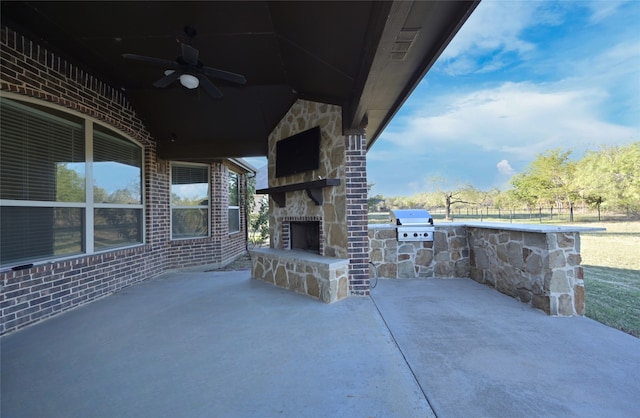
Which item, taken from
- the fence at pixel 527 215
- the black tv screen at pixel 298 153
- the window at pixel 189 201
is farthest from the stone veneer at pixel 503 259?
the fence at pixel 527 215

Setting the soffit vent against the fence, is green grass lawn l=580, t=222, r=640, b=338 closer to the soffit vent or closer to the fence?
the soffit vent

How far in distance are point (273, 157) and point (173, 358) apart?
367 centimetres

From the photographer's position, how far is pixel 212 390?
1699 millimetres

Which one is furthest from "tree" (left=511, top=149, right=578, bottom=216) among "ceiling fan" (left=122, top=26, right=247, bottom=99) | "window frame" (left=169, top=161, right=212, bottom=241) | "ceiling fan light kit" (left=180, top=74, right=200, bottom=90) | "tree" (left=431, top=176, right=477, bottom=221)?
"ceiling fan light kit" (left=180, top=74, right=200, bottom=90)

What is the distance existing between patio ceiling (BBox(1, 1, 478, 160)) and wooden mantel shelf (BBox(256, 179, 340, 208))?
2.83 ft

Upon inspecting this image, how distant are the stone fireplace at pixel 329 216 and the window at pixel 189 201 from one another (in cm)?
228

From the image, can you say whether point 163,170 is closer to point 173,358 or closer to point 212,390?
point 173,358

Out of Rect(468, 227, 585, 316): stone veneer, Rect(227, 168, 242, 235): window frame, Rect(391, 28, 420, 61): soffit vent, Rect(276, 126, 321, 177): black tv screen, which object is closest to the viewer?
Rect(391, 28, 420, 61): soffit vent

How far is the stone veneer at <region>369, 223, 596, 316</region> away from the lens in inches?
112

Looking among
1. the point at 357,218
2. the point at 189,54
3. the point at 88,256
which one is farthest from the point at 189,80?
the point at 88,256

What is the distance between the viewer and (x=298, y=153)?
14.2 ft

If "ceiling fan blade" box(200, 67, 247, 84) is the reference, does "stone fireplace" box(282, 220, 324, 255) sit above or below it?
below

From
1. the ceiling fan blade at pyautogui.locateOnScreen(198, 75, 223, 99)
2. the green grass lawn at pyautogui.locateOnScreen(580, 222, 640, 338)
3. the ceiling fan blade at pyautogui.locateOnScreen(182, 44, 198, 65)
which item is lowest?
the green grass lawn at pyautogui.locateOnScreen(580, 222, 640, 338)

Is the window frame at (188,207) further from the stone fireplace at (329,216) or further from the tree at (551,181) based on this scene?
the tree at (551,181)
